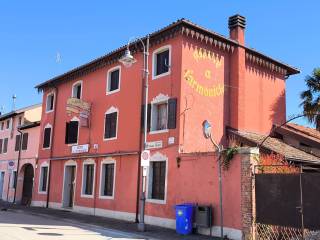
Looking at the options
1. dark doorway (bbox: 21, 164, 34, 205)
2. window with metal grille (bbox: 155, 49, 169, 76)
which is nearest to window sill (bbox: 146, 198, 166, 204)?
→ window with metal grille (bbox: 155, 49, 169, 76)

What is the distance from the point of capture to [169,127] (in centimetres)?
1775

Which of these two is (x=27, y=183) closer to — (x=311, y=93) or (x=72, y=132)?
(x=72, y=132)

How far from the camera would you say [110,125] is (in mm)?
21906

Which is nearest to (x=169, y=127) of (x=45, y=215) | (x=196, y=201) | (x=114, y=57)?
(x=196, y=201)

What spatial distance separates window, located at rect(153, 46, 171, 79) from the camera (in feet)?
61.7

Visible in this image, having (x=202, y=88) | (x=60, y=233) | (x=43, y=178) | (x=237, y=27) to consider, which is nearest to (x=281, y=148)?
(x=202, y=88)

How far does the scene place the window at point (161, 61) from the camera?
1880cm

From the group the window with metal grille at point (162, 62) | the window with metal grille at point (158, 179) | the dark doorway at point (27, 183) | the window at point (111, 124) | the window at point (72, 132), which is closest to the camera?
the window with metal grille at point (158, 179)

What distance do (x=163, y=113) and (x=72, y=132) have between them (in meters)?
8.29

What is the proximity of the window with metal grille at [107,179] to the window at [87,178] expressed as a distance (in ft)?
4.29

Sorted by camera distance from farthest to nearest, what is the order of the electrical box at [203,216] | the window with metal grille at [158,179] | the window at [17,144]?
the window at [17,144]
the window with metal grille at [158,179]
the electrical box at [203,216]

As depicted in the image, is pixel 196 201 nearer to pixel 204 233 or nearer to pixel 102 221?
pixel 204 233

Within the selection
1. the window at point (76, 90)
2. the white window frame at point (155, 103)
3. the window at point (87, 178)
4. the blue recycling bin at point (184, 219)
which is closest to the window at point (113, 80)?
the white window frame at point (155, 103)

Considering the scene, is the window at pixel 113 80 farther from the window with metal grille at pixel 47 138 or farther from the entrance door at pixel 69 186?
the window with metal grille at pixel 47 138
